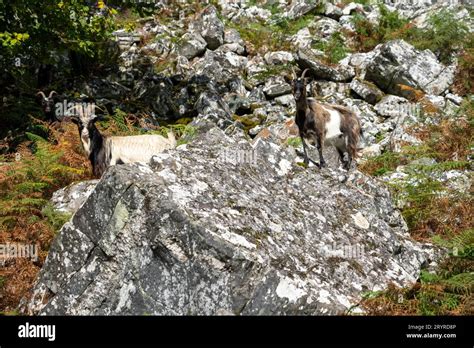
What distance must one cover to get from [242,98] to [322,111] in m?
5.90

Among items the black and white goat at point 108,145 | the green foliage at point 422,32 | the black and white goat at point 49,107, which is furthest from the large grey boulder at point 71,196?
the green foliage at point 422,32

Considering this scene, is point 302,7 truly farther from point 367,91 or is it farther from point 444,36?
point 367,91

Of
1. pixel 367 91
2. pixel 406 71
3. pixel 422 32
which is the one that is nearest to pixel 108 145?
pixel 367 91

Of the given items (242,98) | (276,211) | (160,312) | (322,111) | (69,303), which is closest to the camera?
(160,312)

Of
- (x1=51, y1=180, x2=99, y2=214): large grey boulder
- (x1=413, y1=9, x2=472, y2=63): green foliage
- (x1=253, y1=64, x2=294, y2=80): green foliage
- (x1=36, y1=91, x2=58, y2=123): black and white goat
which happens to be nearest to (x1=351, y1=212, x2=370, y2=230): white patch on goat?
(x1=51, y1=180, x2=99, y2=214): large grey boulder

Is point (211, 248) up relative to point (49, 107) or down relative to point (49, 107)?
up

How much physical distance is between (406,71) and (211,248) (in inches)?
501

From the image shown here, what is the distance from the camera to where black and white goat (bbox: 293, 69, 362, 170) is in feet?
33.4

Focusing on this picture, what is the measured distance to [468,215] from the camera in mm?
8117

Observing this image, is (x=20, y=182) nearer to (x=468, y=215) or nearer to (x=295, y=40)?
(x=468, y=215)

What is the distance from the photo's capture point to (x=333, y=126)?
10.8m

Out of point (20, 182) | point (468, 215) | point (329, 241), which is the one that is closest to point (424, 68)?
point (468, 215)

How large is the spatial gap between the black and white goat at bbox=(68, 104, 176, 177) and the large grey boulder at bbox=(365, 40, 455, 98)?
9.43m
